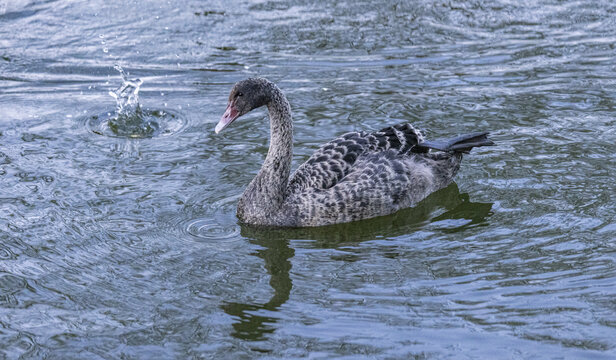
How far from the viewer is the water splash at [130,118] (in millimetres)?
9367

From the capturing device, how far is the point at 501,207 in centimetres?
759

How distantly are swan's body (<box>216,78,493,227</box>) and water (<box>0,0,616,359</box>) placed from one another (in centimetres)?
16

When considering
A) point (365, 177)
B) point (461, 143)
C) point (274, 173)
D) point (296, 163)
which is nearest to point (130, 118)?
point (296, 163)

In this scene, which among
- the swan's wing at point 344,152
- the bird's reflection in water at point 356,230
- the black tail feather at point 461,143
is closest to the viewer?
the bird's reflection in water at point 356,230

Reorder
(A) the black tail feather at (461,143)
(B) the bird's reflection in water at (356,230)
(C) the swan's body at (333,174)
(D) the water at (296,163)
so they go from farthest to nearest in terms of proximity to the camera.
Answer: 1. (A) the black tail feather at (461,143)
2. (C) the swan's body at (333,174)
3. (B) the bird's reflection in water at (356,230)
4. (D) the water at (296,163)

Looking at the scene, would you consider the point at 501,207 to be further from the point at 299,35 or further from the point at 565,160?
the point at 299,35

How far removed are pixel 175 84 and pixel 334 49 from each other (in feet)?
6.73

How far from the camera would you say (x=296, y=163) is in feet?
28.2

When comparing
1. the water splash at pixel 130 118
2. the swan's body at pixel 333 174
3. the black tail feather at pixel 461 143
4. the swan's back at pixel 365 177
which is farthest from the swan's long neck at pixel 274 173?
the water splash at pixel 130 118

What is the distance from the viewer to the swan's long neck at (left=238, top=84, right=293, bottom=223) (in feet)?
24.4

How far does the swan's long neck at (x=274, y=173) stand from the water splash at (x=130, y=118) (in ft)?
6.98

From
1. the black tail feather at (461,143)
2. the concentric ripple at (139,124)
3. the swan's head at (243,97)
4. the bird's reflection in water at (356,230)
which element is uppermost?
the swan's head at (243,97)

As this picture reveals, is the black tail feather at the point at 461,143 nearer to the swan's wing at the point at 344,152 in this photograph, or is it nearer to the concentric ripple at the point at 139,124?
the swan's wing at the point at 344,152

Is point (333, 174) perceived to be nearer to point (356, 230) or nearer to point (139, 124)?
point (356, 230)
